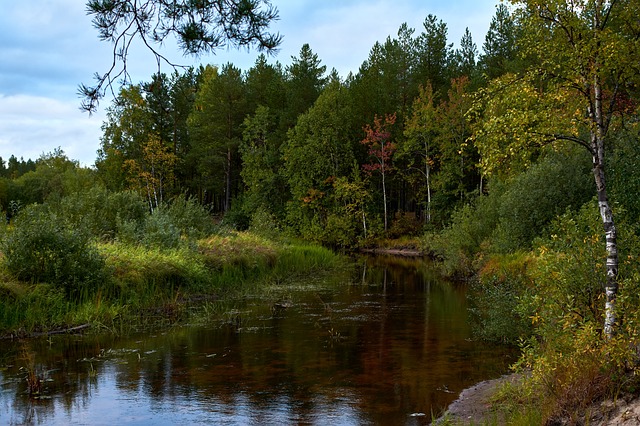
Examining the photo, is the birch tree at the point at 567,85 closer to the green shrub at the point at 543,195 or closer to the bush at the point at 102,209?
the green shrub at the point at 543,195

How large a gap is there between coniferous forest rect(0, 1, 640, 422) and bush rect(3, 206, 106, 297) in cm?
5

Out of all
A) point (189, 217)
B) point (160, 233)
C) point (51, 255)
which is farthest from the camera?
point (189, 217)

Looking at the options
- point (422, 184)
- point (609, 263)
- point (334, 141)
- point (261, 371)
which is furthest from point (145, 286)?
point (422, 184)

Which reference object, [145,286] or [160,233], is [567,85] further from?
[160,233]

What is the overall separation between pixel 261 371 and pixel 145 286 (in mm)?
6901

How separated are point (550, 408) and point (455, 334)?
25.1 ft

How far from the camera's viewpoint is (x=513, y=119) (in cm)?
773

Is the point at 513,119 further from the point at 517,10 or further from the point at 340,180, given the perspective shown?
the point at 340,180

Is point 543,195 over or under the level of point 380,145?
under

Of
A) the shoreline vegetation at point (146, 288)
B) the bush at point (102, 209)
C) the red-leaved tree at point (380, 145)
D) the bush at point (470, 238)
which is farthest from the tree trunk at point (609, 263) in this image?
the red-leaved tree at point (380, 145)

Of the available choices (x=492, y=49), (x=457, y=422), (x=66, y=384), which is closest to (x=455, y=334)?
(x=457, y=422)

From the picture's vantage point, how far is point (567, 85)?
7.96 metres

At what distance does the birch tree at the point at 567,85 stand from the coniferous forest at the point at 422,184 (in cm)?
3

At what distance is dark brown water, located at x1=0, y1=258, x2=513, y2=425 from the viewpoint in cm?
866
